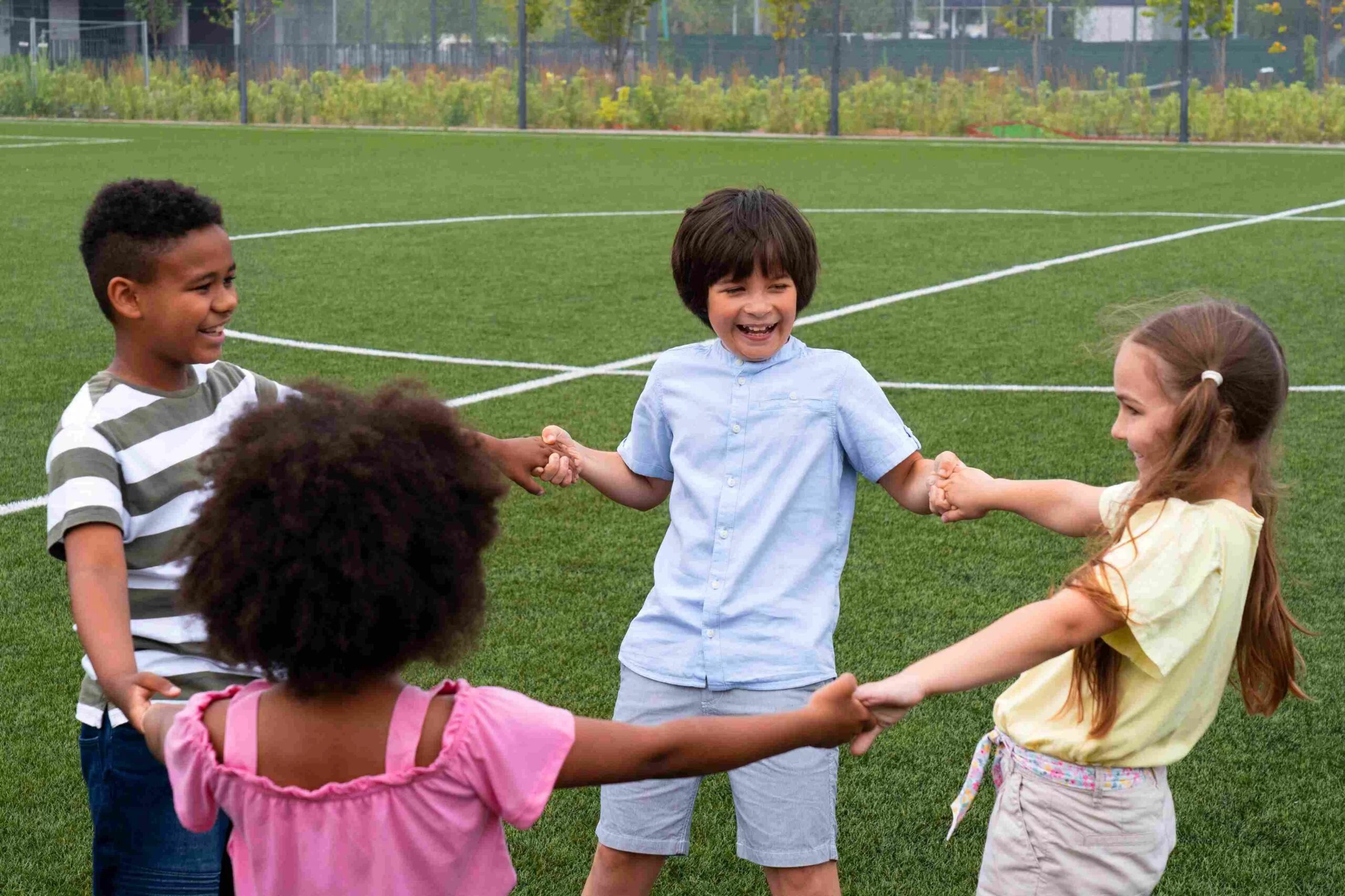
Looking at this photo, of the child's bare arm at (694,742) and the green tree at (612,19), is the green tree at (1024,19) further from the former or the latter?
the child's bare arm at (694,742)

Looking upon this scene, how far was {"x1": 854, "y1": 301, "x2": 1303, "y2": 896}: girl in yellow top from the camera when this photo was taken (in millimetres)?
2293

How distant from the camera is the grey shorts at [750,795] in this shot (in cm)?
273

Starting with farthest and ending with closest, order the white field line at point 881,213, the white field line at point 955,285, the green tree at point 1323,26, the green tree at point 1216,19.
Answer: the green tree at point 1323,26 < the green tree at point 1216,19 < the white field line at point 881,213 < the white field line at point 955,285

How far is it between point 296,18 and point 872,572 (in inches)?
2085

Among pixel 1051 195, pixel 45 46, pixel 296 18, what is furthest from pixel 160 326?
pixel 296 18

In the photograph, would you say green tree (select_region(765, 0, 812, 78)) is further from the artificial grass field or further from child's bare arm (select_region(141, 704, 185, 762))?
child's bare arm (select_region(141, 704, 185, 762))

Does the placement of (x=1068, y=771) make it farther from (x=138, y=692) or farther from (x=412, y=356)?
(x=412, y=356)

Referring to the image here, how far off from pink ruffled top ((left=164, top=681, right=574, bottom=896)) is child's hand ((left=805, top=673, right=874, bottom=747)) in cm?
35

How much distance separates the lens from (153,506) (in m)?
2.39

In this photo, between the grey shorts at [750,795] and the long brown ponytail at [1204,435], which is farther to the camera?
the grey shorts at [750,795]

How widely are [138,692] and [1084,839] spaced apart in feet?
4.43

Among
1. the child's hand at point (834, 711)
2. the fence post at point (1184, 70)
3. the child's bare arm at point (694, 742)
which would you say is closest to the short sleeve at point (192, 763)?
the child's bare arm at point (694, 742)

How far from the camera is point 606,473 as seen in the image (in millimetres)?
3096

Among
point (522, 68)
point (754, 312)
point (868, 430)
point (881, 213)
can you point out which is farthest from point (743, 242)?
point (522, 68)
